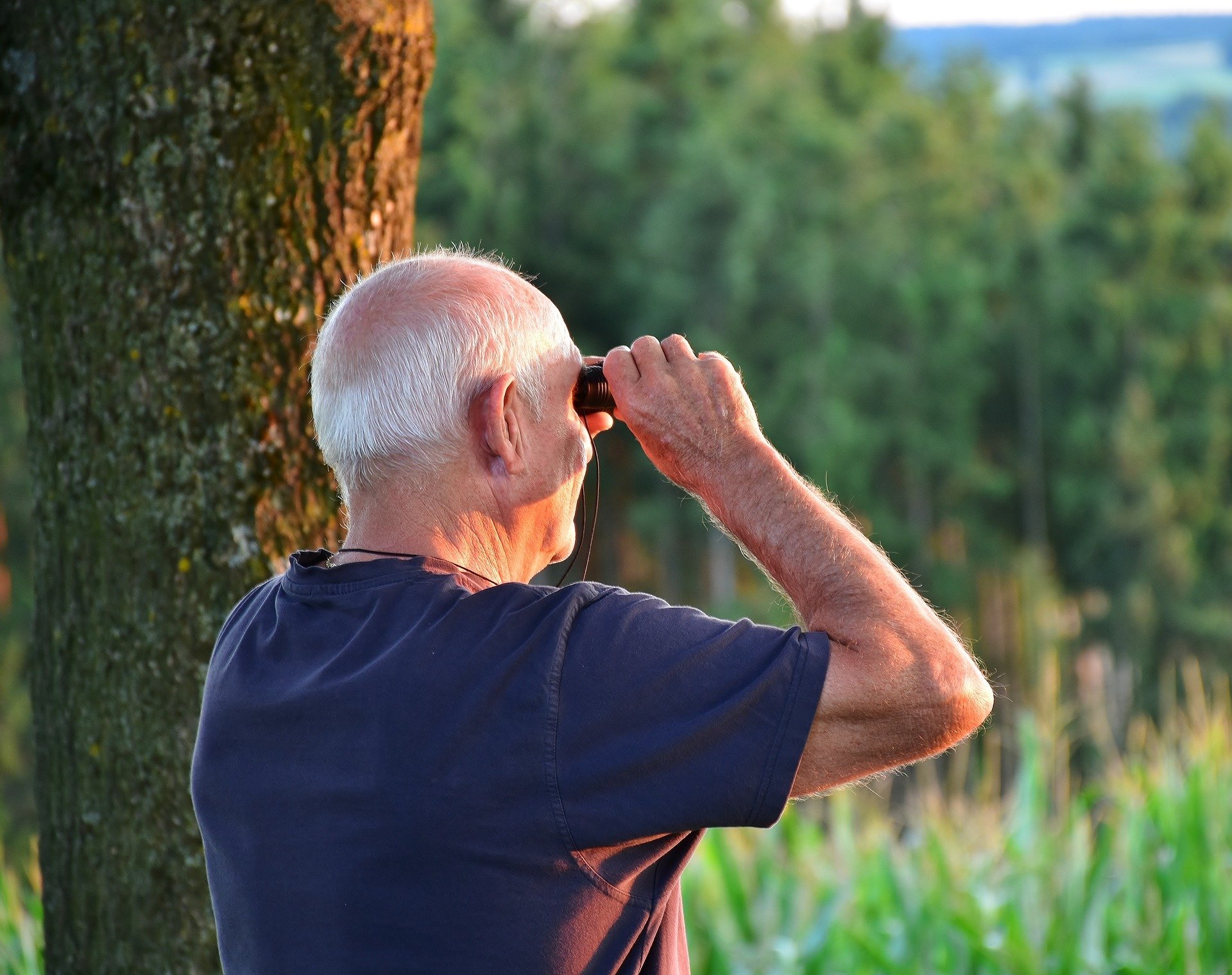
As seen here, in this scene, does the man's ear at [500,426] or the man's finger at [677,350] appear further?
the man's finger at [677,350]

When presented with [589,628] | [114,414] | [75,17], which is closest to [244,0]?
[75,17]

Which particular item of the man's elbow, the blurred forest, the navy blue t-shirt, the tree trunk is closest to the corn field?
the tree trunk

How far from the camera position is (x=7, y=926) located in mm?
3623

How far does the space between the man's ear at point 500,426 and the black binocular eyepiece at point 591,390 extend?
0.34 feet

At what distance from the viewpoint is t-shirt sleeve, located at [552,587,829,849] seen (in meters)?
1.53

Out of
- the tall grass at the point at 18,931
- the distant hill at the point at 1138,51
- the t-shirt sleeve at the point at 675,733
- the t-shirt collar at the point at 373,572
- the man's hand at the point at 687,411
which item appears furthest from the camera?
the distant hill at the point at 1138,51

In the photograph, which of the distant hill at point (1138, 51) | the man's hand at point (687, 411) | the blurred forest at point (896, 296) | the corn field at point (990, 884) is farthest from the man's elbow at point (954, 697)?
the distant hill at point (1138, 51)

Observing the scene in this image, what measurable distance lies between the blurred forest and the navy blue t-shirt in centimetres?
3301

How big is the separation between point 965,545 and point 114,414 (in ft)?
142

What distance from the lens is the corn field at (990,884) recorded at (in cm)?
346

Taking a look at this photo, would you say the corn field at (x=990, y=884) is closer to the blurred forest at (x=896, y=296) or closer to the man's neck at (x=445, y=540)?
the man's neck at (x=445, y=540)

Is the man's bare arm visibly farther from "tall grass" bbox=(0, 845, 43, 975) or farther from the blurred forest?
the blurred forest

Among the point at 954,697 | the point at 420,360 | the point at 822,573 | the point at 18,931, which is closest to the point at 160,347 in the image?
the point at 420,360

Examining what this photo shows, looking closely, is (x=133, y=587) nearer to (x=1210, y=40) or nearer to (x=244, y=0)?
(x=244, y=0)
